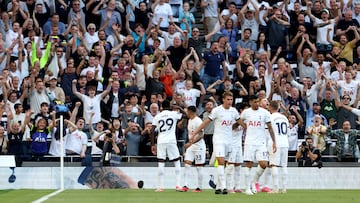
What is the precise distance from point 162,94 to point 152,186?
3786 millimetres

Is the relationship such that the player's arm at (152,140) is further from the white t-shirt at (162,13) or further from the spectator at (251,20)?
the spectator at (251,20)

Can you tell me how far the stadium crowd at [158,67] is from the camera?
3014cm

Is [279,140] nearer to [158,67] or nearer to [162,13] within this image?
[158,67]

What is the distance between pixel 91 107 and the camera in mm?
31375

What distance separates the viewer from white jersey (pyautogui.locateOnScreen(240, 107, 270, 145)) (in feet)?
81.8

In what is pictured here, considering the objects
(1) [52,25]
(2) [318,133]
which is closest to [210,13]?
(1) [52,25]

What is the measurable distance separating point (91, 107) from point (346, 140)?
7978 mm

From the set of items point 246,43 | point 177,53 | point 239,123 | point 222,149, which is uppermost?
point 246,43

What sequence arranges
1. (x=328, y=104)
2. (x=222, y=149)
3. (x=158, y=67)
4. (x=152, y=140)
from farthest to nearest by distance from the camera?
(x=158, y=67)
(x=328, y=104)
(x=152, y=140)
(x=222, y=149)

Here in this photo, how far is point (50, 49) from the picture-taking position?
32.9 meters

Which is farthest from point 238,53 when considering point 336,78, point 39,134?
point 39,134

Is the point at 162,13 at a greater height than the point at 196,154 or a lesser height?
greater

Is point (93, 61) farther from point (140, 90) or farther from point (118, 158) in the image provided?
point (118, 158)

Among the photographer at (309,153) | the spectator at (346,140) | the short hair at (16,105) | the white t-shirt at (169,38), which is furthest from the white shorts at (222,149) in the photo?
the white t-shirt at (169,38)
